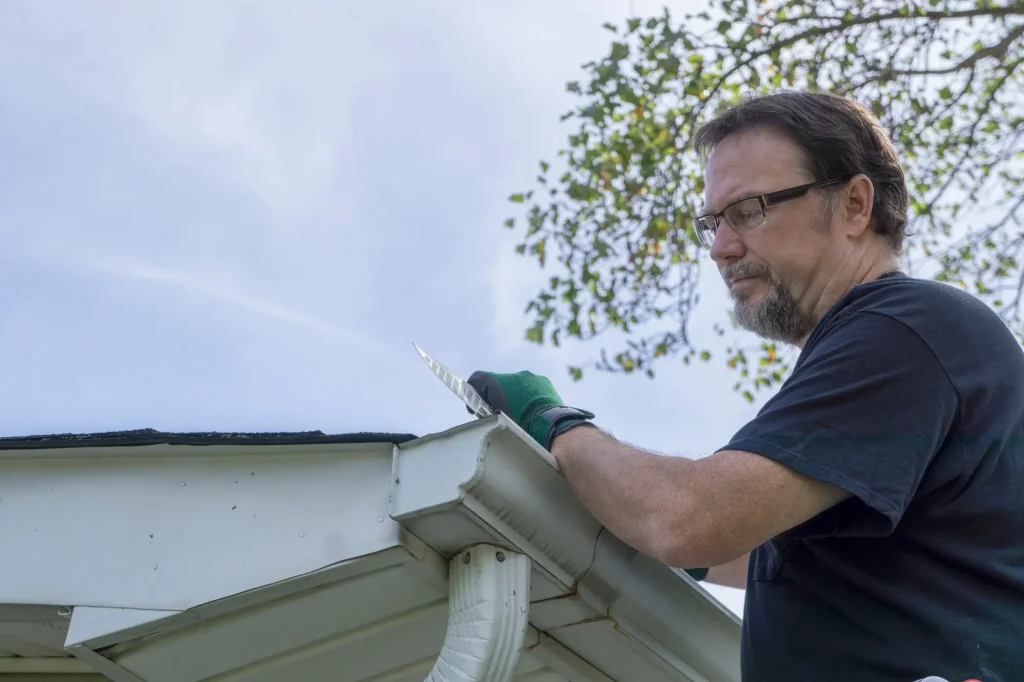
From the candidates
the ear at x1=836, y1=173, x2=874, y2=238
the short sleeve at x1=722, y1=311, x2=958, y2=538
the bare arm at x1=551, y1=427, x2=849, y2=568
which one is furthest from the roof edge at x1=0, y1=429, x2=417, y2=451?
the ear at x1=836, y1=173, x2=874, y2=238

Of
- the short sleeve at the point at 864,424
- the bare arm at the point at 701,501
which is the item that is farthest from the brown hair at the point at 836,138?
the bare arm at the point at 701,501

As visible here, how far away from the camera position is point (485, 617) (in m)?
1.84

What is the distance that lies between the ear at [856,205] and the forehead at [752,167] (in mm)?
109

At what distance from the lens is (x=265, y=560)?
1.92 m

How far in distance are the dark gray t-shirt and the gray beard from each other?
1.23ft

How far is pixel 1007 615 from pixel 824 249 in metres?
0.91

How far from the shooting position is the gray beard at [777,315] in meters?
2.29

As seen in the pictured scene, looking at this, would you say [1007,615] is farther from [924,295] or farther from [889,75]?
[889,75]

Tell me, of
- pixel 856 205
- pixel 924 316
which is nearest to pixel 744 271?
pixel 856 205

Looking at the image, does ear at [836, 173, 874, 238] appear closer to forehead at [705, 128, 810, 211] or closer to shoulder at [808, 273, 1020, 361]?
forehead at [705, 128, 810, 211]

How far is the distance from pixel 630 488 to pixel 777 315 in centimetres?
69

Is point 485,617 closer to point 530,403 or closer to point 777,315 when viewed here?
point 530,403

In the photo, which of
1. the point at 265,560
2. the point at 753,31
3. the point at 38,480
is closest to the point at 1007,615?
the point at 265,560

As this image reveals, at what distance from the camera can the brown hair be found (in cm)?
239
